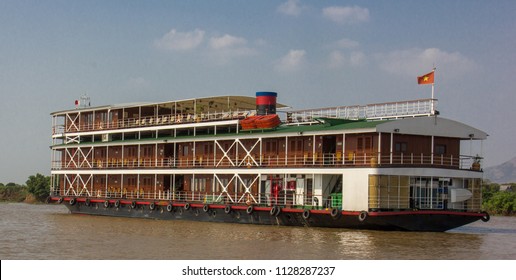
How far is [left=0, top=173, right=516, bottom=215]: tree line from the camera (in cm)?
6669

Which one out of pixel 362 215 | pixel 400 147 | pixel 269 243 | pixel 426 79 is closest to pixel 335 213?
pixel 362 215

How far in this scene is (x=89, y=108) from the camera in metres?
55.7

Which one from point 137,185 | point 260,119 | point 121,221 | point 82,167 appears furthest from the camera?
point 82,167

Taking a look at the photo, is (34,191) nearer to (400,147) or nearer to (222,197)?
(222,197)

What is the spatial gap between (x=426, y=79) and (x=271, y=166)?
920 cm

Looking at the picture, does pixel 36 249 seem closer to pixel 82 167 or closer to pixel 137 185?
pixel 137 185

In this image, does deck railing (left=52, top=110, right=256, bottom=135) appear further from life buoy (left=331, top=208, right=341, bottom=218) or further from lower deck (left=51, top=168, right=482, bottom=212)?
life buoy (left=331, top=208, right=341, bottom=218)

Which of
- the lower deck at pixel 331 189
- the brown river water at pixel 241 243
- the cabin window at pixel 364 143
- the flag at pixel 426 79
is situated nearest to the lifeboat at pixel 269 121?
the lower deck at pixel 331 189

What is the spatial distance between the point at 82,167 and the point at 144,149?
23.8ft

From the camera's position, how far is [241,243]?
3016 cm

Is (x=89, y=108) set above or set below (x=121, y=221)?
above

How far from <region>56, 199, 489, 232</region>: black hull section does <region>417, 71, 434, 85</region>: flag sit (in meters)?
6.74

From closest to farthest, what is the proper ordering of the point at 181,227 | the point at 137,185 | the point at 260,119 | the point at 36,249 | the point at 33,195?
the point at 36,249 → the point at 181,227 → the point at 260,119 → the point at 137,185 → the point at 33,195

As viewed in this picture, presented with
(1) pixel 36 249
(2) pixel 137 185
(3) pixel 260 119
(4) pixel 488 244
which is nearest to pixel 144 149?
(2) pixel 137 185
